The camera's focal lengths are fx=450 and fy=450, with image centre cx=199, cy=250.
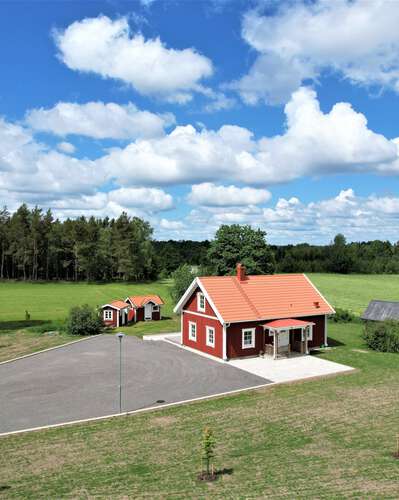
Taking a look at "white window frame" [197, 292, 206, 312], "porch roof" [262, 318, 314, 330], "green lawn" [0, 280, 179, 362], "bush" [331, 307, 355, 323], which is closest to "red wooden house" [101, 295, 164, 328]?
"green lawn" [0, 280, 179, 362]

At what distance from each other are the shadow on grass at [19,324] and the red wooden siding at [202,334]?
1749 cm

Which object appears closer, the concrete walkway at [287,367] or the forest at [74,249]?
the concrete walkway at [287,367]

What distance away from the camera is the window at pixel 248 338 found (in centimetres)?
2827

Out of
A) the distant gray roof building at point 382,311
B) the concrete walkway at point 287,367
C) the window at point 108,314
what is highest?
the distant gray roof building at point 382,311

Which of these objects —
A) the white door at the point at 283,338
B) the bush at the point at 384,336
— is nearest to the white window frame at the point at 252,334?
the white door at the point at 283,338

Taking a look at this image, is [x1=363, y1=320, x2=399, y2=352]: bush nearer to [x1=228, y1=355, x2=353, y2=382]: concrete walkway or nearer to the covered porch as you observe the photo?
the covered porch

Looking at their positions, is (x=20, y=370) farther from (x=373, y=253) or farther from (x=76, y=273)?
(x=373, y=253)

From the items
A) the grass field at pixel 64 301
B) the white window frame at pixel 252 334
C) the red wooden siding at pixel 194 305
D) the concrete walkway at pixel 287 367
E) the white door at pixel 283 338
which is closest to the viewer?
the concrete walkway at pixel 287 367

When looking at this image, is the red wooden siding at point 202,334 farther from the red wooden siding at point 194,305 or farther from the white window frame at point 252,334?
the white window frame at point 252,334

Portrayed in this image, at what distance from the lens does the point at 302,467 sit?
40.1ft

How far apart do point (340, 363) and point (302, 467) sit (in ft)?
50.5

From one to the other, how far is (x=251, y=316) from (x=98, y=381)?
1035 centimetres

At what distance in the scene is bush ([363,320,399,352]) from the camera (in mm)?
29578

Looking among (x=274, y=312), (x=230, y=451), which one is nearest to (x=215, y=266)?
(x=274, y=312)
